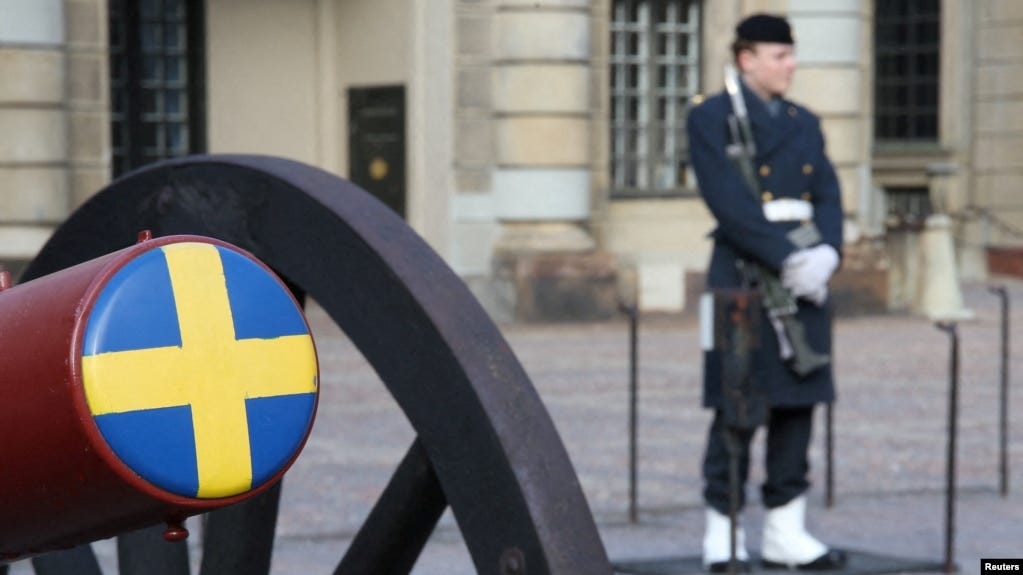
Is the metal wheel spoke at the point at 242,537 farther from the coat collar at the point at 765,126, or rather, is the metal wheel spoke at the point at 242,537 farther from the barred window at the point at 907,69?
the barred window at the point at 907,69

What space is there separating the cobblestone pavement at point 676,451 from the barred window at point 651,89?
317cm

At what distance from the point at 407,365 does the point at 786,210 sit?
446 cm

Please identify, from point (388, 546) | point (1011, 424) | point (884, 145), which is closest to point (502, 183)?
point (1011, 424)

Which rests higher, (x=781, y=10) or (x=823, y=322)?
(x=781, y=10)

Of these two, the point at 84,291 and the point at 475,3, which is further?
the point at 475,3

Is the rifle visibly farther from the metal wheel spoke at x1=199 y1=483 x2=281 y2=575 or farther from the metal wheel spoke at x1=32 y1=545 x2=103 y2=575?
the metal wheel spoke at x1=199 y1=483 x2=281 y2=575

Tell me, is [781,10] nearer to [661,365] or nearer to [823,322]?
[661,365]

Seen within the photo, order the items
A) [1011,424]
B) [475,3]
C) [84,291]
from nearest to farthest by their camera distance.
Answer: [84,291], [1011,424], [475,3]

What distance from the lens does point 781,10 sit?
719 inches

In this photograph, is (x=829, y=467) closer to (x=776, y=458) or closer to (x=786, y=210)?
(x=776, y=458)

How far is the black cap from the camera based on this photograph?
6.16m

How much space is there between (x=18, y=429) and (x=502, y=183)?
15.5m

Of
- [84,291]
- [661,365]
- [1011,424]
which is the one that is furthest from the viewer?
[661,365]

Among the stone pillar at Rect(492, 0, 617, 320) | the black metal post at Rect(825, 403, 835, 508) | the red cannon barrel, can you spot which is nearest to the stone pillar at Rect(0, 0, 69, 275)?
the stone pillar at Rect(492, 0, 617, 320)
